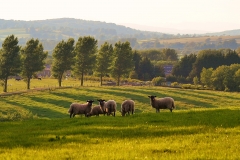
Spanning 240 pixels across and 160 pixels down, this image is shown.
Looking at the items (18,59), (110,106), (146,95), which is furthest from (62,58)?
(110,106)

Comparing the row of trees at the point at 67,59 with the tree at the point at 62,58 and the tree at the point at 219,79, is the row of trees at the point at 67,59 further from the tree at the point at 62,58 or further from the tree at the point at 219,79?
the tree at the point at 219,79

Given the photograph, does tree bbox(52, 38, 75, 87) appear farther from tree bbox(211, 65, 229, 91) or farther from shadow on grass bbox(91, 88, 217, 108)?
tree bbox(211, 65, 229, 91)

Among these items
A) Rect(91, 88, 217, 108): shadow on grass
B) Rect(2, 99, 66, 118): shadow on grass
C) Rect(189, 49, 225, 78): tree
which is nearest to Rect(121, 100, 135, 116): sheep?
Rect(2, 99, 66, 118): shadow on grass

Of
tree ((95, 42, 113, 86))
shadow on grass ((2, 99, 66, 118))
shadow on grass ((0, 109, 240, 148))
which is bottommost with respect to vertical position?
shadow on grass ((2, 99, 66, 118))

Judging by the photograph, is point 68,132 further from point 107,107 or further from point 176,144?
point 107,107

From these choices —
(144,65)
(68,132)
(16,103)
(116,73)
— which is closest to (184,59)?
(144,65)

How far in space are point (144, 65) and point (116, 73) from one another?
161 ft

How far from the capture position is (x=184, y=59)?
168 metres

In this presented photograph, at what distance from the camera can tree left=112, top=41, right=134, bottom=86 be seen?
385 feet

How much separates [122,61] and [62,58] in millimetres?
22621

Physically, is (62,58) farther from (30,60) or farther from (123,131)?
(123,131)

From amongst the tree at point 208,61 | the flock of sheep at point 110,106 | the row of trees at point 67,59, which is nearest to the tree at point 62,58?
A: the row of trees at point 67,59

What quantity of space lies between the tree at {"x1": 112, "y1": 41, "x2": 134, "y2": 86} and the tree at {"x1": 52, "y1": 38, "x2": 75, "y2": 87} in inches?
655

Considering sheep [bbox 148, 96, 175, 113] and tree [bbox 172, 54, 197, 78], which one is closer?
sheep [bbox 148, 96, 175, 113]
